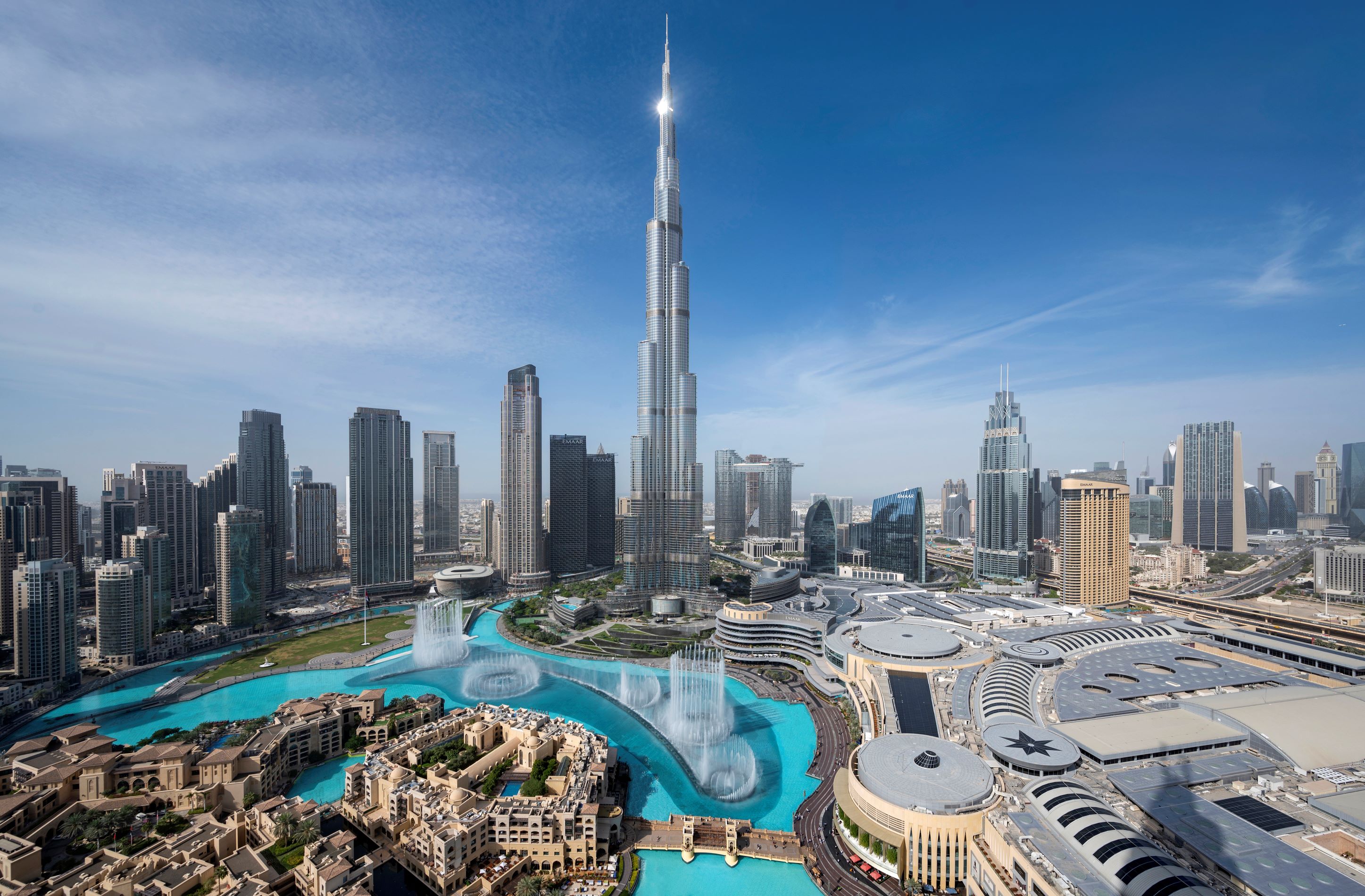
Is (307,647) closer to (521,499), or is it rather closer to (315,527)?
(521,499)

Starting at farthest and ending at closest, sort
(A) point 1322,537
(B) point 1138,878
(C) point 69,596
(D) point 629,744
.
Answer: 1. (A) point 1322,537
2. (C) point 69,596
3. (D) point 629,744
4. (B) point 1138,878

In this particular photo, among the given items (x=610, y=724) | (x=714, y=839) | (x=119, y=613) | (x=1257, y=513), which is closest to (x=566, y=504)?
(x=119, y=613)

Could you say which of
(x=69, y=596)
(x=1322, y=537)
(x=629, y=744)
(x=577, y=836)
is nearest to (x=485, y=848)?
(x=577, y=836)

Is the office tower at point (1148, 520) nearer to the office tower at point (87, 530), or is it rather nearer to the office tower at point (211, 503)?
the office tower at point (211, 503)

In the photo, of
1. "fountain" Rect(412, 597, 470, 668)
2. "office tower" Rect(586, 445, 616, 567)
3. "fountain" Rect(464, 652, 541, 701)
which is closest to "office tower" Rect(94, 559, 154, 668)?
"fountain" Rect(412, 597, 470, 668)

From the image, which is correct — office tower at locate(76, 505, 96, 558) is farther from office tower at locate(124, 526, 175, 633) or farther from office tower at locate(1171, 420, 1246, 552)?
office tower at locate(1171, 420, 1246, 552)

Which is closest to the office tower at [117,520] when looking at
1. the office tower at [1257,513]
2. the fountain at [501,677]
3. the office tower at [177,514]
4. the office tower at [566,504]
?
the office tower at [177,514]

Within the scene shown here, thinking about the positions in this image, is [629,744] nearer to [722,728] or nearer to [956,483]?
[722,728]
